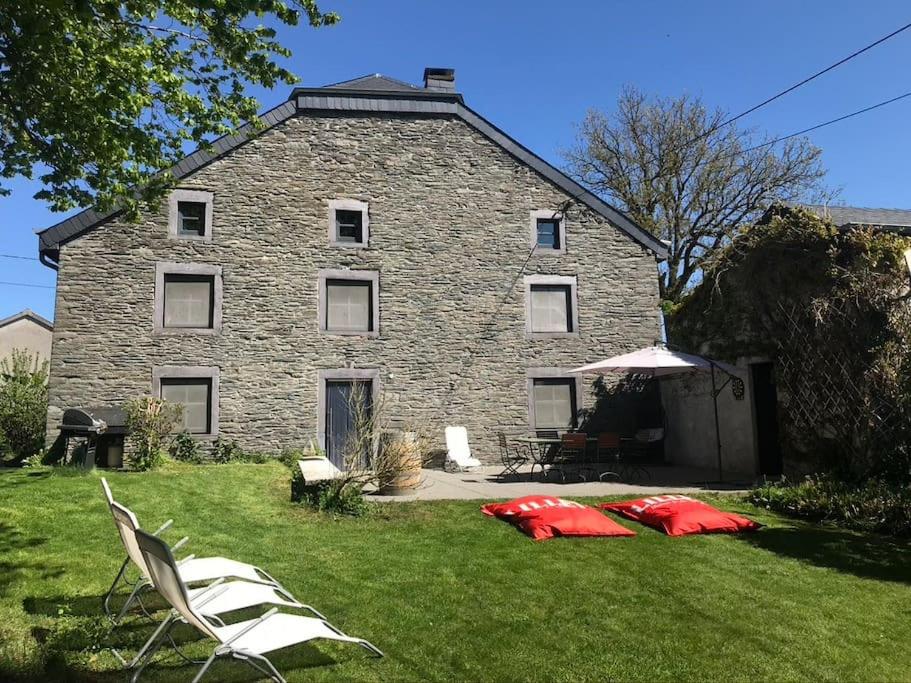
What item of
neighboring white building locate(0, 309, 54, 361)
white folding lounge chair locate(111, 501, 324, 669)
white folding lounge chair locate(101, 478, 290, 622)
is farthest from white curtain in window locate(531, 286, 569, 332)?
neighboring white building locate(0, 309, 54, 361)

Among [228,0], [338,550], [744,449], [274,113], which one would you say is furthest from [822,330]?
[274,113]

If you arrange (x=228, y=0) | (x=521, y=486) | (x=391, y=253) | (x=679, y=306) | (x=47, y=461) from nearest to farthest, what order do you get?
(x=228, y=0) < (x=521, y=486) < (x=47, y=461) < (x=679, y=306) < (x=391, y=253)

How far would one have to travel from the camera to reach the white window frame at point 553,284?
15117mm

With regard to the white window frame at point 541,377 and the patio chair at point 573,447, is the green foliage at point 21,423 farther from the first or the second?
the patio chair at point 573,447

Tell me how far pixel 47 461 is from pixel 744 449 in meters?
13.2

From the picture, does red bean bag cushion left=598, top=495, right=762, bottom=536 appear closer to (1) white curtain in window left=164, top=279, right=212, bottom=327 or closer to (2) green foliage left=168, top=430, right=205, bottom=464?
(2) green foliage left=168, top=430, right=205, bottom=464

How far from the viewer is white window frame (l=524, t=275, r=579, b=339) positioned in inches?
595

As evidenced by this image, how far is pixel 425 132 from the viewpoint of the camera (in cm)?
1546

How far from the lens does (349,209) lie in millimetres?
14648

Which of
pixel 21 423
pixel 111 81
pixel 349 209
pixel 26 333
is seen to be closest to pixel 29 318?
pixel 26 333

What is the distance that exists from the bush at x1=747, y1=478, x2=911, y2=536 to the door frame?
806 cm

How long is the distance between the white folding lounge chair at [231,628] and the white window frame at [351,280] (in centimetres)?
1094

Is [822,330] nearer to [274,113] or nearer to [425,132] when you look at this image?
[425,132]

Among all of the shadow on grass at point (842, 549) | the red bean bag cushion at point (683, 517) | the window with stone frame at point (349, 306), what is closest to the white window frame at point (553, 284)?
the window with stone frame at point (349, 306)
